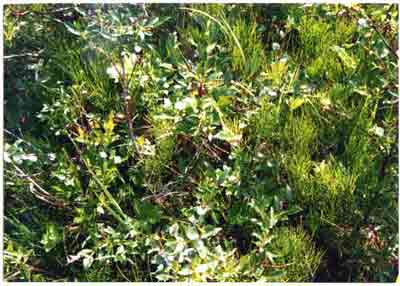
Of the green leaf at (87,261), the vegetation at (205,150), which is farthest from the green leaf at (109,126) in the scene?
the green leaf at (87,261)

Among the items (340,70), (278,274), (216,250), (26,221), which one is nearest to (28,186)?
(26,221)

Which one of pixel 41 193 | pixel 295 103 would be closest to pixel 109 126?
pixel 41 193

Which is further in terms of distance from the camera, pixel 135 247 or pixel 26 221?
pixel 26 221

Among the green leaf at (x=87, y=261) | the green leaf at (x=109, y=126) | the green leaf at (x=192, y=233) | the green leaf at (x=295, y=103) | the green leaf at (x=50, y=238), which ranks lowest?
the green leaf at (x=87, y=261)

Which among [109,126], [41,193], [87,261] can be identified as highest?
[109,126]

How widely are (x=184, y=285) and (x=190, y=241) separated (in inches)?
4.4

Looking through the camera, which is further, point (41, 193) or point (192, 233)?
point (41, 193)

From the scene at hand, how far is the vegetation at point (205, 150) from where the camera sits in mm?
1722

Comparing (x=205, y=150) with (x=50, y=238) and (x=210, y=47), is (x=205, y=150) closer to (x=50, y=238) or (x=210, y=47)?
(x=210, y=47)

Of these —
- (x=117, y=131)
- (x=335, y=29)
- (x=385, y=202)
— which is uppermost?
(x=335, y=29)

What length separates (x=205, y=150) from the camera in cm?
182

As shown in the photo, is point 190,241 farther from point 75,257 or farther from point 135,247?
point 75,257

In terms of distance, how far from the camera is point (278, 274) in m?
1.67

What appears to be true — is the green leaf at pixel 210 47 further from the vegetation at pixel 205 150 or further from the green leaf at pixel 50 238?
the green leaf at pixel 50 238
